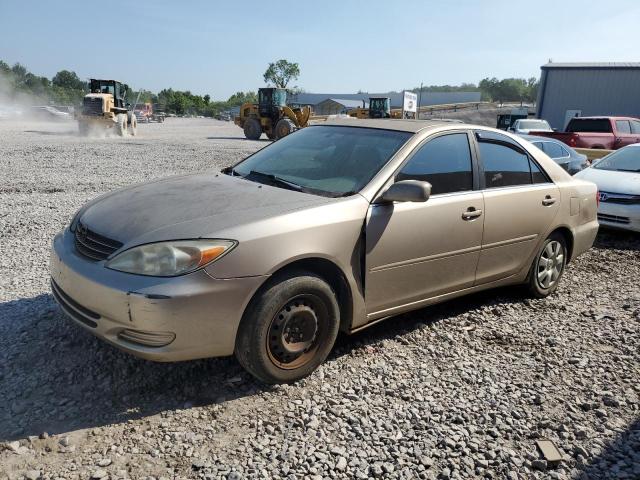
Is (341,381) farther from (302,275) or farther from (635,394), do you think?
(635,394)

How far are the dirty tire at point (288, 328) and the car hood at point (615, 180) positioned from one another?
563 cm

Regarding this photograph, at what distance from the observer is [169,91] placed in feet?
321

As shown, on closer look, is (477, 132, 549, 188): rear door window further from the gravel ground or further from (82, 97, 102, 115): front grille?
(82, 97, 102, 115): front grille

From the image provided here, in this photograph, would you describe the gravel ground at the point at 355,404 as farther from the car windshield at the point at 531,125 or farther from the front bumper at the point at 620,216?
the car windshield at the point at 531,125

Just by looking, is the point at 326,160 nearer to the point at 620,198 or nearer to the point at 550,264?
the point at 550,264

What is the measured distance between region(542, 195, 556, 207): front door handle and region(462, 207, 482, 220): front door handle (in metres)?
0.98

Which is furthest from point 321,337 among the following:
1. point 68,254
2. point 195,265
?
point 68,254

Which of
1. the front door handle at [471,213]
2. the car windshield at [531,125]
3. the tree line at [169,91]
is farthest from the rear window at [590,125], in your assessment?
the tree line at [169,91]

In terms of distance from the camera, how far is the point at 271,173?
12.5 ft

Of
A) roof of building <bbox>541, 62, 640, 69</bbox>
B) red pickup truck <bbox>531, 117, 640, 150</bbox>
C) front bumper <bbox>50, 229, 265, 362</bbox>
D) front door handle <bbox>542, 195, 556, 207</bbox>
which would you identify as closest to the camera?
front bumper <bbox>50, 229, 265, 362</bbox>

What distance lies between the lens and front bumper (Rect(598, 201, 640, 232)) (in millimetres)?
7095

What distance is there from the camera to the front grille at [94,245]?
2824mm

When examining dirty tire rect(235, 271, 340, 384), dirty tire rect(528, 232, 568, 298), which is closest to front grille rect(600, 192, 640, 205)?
dirty tire rect(528, 232, 568, 298)

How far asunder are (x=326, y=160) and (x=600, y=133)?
51.6ft
